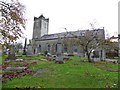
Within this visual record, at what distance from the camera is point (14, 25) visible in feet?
35.0

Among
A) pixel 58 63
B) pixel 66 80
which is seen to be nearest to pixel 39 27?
pixel 58 63

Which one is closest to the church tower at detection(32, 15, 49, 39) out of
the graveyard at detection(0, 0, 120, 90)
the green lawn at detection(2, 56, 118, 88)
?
the graveyard at detection(0, 0, 120, 90)

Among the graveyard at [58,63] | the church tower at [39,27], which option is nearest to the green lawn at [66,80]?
the graveyard at [58,63]

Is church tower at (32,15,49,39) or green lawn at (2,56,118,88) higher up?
church tower at (32,15,49,39)

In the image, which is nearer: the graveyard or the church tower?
the graveyard

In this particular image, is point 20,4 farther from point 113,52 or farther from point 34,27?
point 34,27

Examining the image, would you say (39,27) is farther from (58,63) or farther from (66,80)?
(66,80)

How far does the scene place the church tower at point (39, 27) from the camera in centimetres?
7775

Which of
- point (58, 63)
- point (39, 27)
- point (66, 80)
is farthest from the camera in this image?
point (39, 27)

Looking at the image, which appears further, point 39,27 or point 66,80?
point 39,27

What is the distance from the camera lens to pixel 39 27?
257ft

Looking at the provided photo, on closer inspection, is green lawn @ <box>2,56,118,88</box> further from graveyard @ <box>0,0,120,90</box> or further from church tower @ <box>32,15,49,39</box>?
church tower @ <box>32,15,49,39</box>

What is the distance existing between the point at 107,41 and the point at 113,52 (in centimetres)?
1910

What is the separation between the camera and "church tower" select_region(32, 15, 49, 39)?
255ft
